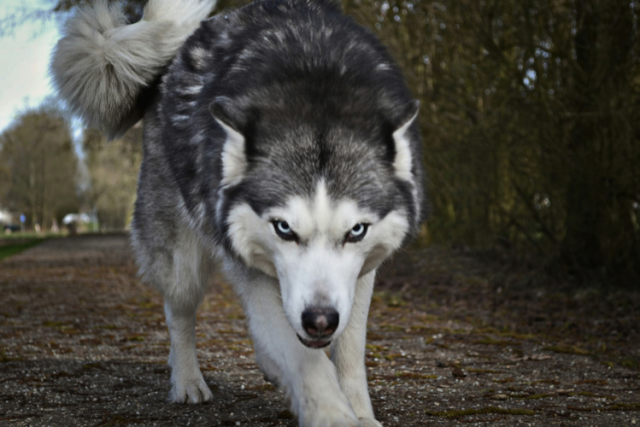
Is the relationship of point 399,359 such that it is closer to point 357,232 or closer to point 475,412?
point 475,412

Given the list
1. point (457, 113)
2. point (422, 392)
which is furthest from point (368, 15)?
point (422, 392)

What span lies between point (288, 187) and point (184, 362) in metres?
1.83

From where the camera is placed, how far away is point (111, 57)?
177 inches

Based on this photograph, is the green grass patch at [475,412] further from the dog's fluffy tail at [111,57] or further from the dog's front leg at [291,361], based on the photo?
the dog's fluffy tail at [111,57]

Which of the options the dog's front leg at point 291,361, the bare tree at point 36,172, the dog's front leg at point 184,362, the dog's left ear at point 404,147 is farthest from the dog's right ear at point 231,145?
the bare tree at point 36,172

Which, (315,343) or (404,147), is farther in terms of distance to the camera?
(404,147)

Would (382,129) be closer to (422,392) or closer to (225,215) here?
(225,215)

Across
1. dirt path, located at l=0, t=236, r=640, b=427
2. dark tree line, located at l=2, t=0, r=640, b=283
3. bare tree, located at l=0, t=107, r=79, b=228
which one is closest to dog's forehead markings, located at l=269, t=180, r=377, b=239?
dirt path, located at l=0, t=236, r=640, b=427

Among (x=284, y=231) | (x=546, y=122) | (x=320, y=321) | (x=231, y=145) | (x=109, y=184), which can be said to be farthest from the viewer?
(x=109, y=184)

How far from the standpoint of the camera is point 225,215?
3.16 m

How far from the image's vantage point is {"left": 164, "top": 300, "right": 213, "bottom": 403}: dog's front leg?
13.3 ft

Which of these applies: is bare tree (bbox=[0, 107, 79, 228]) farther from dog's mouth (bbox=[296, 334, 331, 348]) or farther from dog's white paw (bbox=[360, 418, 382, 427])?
dog's mouth (bbox=[296, 334, 331, 348])

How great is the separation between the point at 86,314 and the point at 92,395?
12.6 ft

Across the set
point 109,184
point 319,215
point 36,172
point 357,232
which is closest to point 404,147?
point 357,232
